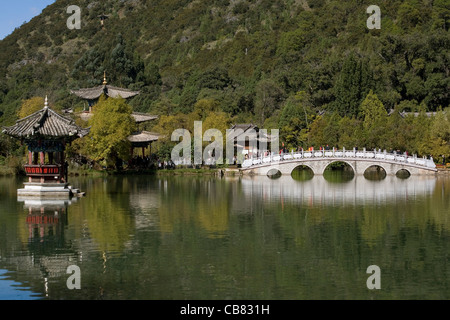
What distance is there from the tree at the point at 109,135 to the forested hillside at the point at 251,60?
998cm

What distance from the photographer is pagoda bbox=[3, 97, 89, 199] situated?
31.2m

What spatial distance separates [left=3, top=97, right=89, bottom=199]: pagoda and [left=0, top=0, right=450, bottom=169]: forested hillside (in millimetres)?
26614

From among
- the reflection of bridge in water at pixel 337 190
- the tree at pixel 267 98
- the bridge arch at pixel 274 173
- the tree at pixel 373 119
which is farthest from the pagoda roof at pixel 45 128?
the tree at pixel 267 98

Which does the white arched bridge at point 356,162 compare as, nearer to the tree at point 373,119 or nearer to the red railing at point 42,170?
the tree at point 373,119

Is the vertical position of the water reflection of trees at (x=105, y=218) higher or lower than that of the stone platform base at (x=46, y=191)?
lower

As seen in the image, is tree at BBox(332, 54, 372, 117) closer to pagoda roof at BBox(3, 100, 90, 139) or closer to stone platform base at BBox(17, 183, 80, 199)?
pagoda roof at BBox(3, 100, 90, 139)

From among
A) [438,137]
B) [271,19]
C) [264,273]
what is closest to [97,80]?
[271,19]

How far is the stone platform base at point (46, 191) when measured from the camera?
31.2 m

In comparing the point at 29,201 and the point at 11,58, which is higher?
the point at 11,58

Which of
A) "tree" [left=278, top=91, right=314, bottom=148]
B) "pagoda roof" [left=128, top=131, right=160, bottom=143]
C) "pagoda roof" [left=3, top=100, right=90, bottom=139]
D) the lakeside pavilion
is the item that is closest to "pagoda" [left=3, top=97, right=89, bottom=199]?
"pagoda roof" [left=3, top=100, right=90, bottom=139]

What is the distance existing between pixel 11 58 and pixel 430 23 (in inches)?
2753
